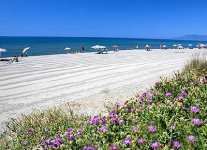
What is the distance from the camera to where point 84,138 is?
4.30m

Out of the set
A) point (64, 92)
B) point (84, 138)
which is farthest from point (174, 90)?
point (64, 92)

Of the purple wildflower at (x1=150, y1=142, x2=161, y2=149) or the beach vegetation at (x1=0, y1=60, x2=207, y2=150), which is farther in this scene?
the beach vegetation at (x1=0, y1=60, x2=207, y2=150)

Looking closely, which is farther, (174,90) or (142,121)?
(174,90)

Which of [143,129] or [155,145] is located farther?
[143,129]

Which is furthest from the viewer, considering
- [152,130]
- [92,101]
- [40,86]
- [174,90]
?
[40,86]

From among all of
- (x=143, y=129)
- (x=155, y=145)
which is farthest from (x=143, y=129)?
(x=155, y=145)

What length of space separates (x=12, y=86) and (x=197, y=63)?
29.8ft

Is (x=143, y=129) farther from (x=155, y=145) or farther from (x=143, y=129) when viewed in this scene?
(x=155, y=145)

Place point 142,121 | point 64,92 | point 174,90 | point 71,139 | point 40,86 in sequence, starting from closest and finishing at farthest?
1. point 71,139
2. point 142,121
3. point 174,90
4. point 64,92
5. point 40,86

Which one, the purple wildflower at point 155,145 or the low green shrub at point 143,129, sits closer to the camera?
the purple wildflower at point 155,145

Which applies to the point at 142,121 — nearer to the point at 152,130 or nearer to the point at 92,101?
the point at 152,130

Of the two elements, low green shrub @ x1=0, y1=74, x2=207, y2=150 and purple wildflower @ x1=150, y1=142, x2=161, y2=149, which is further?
low green shrub @ x1=0, y1=74, x2=207, y2=150

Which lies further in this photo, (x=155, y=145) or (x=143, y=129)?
(x=143, y=129)

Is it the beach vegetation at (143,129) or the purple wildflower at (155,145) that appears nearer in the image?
the purple wildflower at (155,145)
